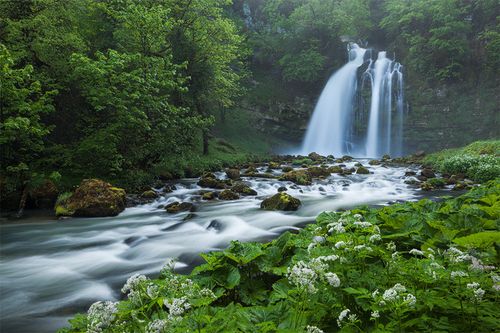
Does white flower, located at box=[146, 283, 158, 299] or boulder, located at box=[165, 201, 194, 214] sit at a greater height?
white flower, located at box=[146, 283, 158, 299]

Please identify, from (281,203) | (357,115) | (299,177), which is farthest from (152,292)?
(357,115)

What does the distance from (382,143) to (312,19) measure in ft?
51.1

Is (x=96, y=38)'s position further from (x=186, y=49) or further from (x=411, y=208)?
(x=411, y=208)

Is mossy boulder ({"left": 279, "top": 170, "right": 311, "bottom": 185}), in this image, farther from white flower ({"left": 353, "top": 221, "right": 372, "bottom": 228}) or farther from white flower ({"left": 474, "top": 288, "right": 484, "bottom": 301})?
white flower ({"left": 474, "top": 288, "right": 484, "bottom": 301})

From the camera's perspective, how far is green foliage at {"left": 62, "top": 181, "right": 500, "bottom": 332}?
2.25 meters

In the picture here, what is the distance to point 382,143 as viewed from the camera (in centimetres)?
3334

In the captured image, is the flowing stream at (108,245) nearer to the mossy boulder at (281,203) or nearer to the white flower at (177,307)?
the mossy boulder at (281,203)

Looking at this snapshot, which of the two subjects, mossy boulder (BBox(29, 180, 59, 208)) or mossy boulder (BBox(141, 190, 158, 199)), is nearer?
→ mossy boulder (BBox(29, 180, 59, 208))

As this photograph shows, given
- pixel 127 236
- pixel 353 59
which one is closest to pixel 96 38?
pixel 127 236

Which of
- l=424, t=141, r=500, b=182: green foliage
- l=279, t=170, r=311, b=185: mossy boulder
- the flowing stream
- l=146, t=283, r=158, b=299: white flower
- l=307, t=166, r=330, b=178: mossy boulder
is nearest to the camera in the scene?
l=146, t=283, r=158, b=299: white flower

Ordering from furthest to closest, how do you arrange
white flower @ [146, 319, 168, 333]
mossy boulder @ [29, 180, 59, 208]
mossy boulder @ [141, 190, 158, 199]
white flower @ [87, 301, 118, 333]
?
mossy boulder @ [141, 190, 158, 199] < mossy boulder @ [29, 180, 59, 208] < white flower @ [87, 301, 118, 333] < white flower @ [146, 319, 168, 333]

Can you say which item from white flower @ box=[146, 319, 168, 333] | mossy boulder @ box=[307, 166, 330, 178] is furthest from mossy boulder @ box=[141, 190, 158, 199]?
white flower @ box=[146, 319, 168, 333]

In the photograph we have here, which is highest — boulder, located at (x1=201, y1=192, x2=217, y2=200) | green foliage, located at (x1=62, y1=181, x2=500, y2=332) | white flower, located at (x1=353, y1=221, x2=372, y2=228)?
white flower, located at (x1=353, y1=221, x2=372, y2=228)

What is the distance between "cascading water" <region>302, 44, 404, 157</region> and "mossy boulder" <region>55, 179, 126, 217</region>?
26008mm
